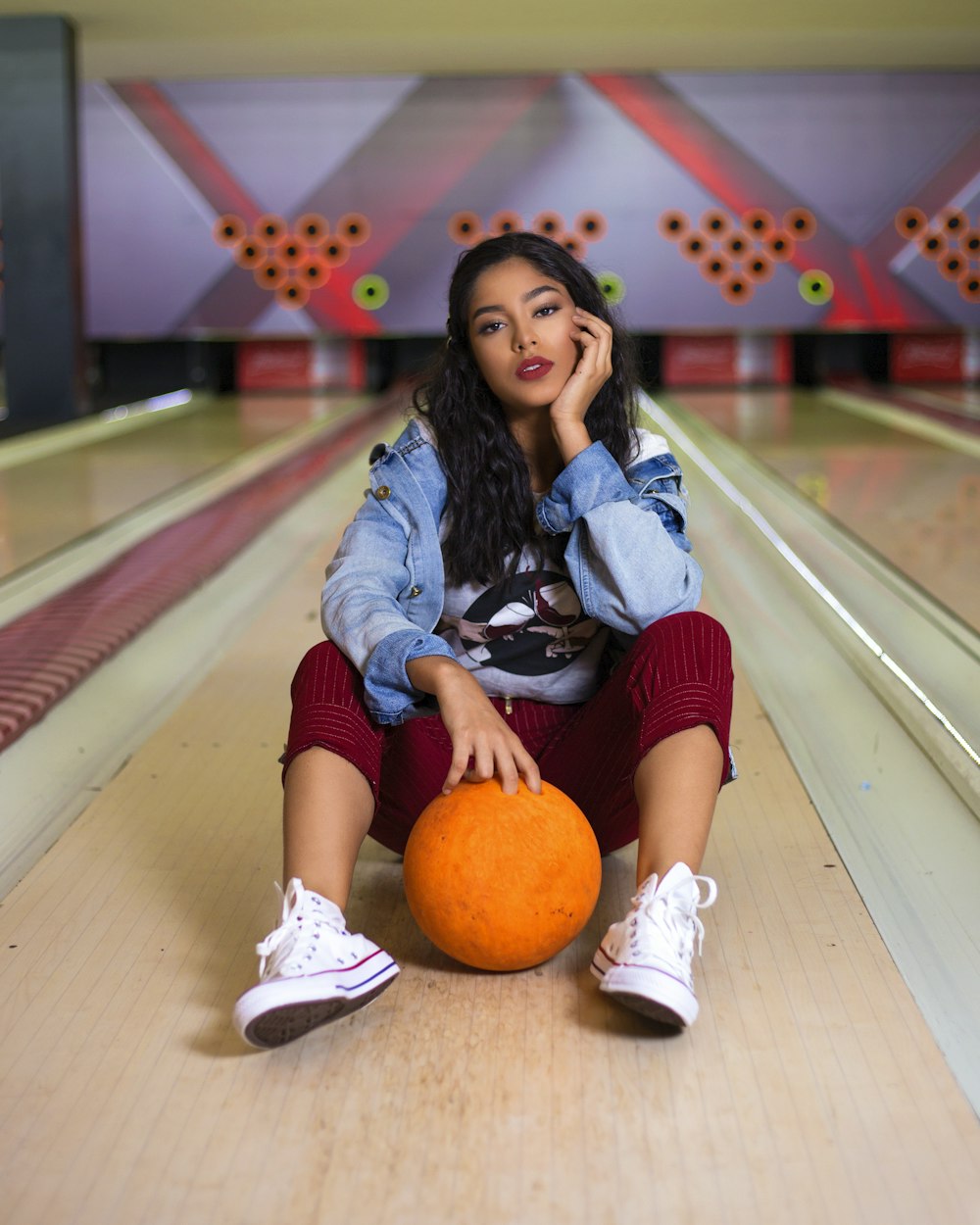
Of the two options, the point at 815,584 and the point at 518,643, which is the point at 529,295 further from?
the point at 815,584

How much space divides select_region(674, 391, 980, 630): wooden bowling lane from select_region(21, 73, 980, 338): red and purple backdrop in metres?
0.95

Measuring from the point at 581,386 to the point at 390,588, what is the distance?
0.31 metres

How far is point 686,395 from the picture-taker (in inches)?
334

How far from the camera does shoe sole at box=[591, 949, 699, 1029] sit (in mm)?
1268

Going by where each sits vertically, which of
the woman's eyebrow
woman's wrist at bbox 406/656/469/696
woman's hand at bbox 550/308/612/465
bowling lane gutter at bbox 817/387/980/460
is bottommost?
bowling lane gutter at bbox 817/387/980/460

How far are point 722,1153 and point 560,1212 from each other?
152mm

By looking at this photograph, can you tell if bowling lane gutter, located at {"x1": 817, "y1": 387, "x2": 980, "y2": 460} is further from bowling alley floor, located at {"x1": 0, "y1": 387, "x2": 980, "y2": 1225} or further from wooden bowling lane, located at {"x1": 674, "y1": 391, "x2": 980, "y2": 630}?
bowling alley floor, located at {"x1": 0, "y1": 387, "x2": 980, "y2": 1225}

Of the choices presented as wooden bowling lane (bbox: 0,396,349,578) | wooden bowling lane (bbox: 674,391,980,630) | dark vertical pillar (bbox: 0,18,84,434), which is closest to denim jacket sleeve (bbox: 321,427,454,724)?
wooden bowling lane (bbox: 674,391,980,630)

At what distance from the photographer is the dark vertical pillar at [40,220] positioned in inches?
273

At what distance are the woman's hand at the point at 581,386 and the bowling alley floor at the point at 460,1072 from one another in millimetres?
530

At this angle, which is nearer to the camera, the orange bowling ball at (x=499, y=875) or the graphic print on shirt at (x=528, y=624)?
the orange bowling ball at (x=499, y=875)

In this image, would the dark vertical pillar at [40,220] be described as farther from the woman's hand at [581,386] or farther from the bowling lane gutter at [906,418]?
the woman's hand at [581,386]

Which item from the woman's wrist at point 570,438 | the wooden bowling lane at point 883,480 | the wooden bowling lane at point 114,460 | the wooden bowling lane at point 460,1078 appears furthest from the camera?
the wooden bowling lane at point 114,460

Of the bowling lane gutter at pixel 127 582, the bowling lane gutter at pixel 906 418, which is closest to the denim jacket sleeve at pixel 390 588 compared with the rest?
the bowling lane gutter at pixel 127 582
